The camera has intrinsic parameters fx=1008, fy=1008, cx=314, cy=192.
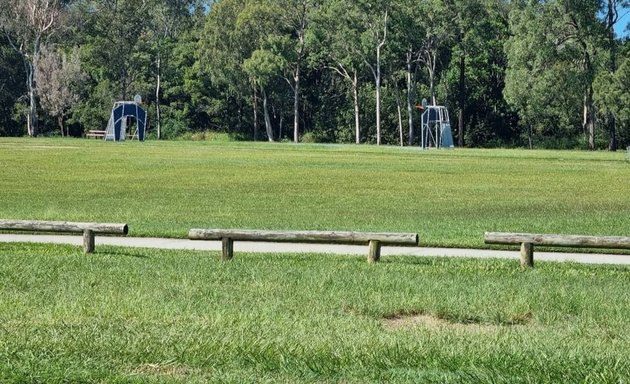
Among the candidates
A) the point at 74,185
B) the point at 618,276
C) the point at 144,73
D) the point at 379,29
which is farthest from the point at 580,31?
the point at 618,276

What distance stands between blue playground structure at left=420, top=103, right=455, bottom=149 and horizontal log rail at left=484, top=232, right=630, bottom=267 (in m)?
52.4

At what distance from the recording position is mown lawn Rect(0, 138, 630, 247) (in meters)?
21.0

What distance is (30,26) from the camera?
93.1 m

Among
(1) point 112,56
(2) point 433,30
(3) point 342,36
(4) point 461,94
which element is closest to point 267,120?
(3) point 342,36

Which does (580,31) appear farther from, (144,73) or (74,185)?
(74,185)

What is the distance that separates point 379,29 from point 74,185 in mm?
55223

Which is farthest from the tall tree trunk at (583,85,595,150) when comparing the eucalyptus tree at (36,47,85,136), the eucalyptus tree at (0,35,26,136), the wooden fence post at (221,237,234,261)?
the wooden fence post at (221,237,234,261)

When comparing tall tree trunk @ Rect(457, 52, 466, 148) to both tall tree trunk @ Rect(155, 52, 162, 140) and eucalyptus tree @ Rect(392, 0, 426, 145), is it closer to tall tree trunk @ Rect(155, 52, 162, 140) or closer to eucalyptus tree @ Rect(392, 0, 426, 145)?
eucalyptus tree @ Rect(392, 0, 426, 145)

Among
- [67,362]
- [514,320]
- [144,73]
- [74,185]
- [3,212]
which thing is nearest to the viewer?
[67,362]

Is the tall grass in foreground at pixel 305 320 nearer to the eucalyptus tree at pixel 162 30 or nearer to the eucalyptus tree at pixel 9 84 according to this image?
the eucalyptus tree at pixel 162 30

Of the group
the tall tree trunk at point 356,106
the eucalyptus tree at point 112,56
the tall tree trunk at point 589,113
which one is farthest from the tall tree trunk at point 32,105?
the tall tree trunk at point 589,113

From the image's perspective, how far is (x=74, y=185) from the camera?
3188cm

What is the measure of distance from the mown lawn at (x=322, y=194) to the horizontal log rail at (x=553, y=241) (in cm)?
312

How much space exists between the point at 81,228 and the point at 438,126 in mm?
57927
